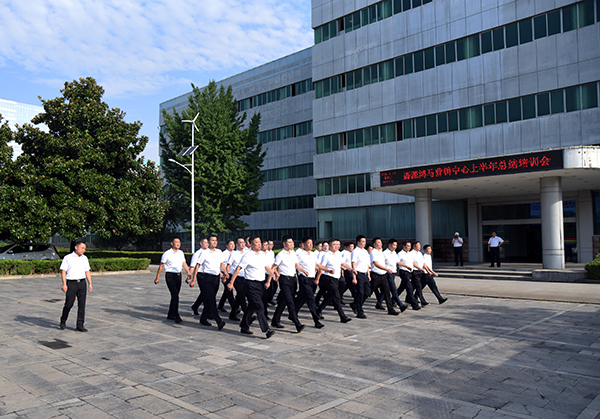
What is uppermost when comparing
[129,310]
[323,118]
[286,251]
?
[323,118]

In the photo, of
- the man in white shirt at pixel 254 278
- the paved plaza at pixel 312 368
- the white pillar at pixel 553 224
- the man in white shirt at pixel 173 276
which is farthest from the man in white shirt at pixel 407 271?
the white pillar at pixel 553 224

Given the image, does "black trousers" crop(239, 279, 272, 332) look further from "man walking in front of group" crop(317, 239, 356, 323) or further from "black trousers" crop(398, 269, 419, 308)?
"black trousers" crop(398, 269, 419, 308)

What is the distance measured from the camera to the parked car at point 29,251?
26.8 metres

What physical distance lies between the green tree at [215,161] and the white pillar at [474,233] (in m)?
15.0

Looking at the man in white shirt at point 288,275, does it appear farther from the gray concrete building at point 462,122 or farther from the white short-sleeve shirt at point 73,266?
the gray concrete building at point 462,122

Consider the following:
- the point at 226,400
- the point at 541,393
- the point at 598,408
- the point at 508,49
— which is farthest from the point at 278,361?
the point at 508,49

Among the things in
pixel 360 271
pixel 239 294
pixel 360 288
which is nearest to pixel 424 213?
pixel 360 271

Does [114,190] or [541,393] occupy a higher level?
[114,190]

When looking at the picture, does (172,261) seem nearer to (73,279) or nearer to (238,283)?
(238,283)

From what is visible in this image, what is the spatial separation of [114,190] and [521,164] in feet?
68.6

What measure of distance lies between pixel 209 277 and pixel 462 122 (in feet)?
73.1

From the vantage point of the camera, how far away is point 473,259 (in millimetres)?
28531

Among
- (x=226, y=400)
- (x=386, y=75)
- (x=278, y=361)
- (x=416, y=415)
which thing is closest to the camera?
(x=416, y=415)

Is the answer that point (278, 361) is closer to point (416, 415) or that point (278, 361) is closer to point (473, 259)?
point (416, 415)
